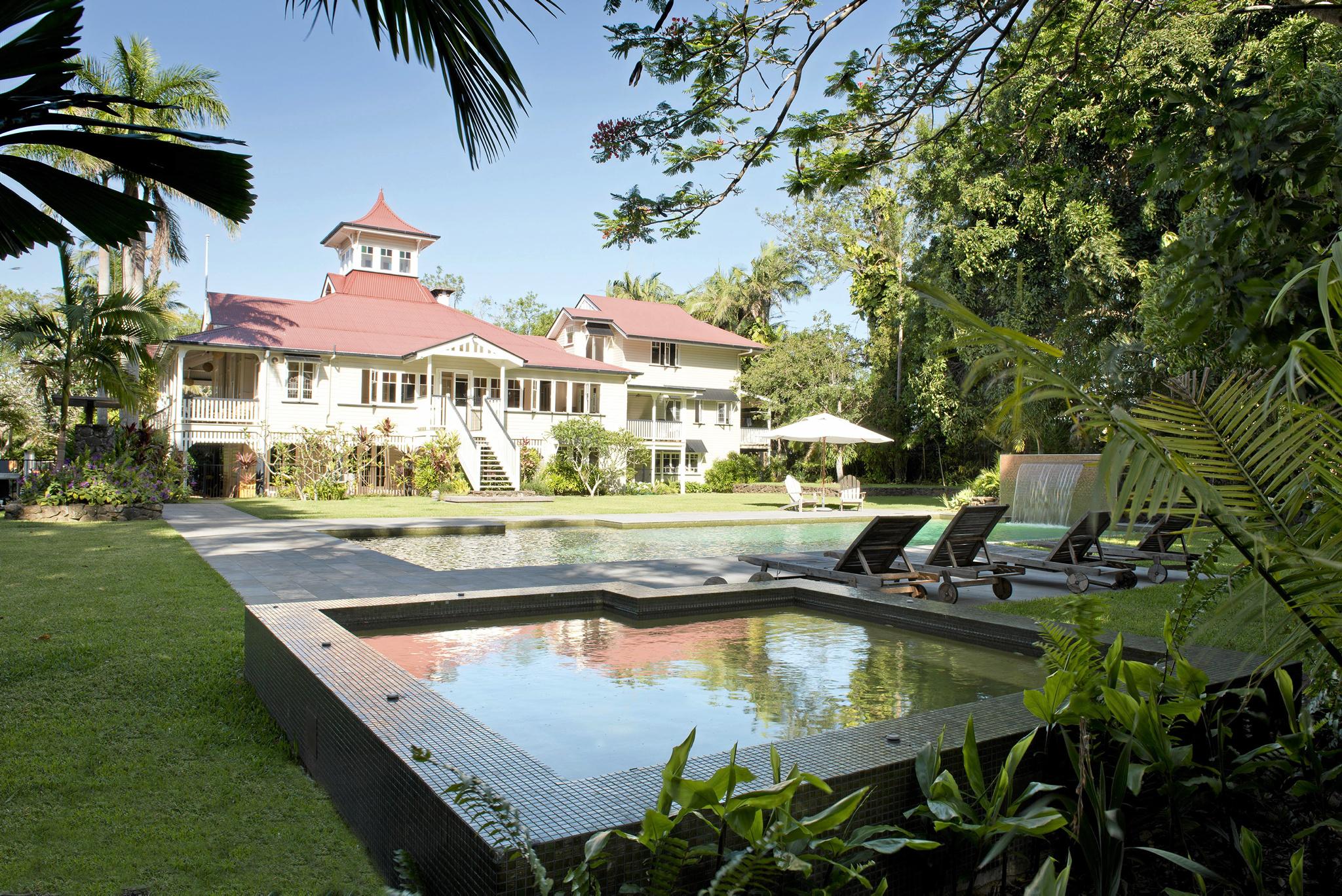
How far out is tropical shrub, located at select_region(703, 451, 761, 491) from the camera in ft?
112

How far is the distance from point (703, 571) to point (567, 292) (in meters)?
55.8

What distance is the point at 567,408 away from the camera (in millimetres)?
31922

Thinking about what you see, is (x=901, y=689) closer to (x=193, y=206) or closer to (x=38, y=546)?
(x=38, y=546)

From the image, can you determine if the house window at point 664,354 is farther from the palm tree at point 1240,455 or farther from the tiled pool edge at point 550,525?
the palm tree at point 1240,455

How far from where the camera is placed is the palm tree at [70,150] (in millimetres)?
1999

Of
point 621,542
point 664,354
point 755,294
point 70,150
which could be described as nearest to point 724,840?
point 70,150

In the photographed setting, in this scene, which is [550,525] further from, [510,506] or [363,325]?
[363,325]

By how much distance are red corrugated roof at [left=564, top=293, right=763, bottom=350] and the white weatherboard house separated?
0.26 ft

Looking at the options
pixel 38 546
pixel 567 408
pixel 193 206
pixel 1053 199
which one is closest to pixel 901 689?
pixel 38 546

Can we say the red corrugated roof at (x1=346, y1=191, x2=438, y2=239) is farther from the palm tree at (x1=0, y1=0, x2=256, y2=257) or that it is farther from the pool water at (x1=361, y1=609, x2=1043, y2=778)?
the palm tree at (x1=0, y1=0, x2=256, y2=257)

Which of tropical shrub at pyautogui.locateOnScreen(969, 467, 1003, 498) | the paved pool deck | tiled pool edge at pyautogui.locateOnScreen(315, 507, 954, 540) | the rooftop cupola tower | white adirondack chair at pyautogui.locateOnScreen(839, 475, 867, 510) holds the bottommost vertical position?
the paved pool deck

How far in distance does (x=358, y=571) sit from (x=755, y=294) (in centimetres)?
3997

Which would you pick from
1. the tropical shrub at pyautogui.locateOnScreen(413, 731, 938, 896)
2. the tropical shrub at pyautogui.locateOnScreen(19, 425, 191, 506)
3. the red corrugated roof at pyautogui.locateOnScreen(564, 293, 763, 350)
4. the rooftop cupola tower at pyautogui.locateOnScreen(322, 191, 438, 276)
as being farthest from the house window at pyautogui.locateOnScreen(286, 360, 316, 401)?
the tropical shrub at pyautogui.locateOnScreen(413, 731, 938, 896)

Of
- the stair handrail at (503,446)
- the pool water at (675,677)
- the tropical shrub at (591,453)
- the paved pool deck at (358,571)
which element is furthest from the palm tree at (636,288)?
the pool water at (675,677)
